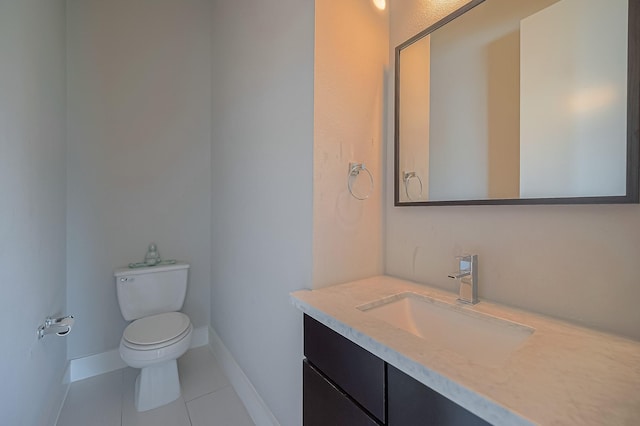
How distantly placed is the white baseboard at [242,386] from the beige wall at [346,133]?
2.86 ft

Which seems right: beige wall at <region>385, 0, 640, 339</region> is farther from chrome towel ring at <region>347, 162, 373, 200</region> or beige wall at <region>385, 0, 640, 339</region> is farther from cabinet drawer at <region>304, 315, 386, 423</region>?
cabinet drawer at <region>304, 315, 386, 423</region>

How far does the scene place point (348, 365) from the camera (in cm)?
75

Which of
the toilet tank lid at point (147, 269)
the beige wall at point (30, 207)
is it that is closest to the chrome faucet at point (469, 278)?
the beige wall at point (30, 207)

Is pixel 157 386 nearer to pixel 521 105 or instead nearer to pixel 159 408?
pixel 159 408

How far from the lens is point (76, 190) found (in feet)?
6.10

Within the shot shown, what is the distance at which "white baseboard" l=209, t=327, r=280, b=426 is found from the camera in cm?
140

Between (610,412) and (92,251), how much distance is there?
259 centimetres

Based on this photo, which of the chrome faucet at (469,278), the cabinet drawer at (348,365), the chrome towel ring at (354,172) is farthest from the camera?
the chrome towel ring at (354,172)

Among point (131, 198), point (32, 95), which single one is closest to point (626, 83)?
point (32, 95)

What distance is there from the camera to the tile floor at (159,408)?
59.1 inches

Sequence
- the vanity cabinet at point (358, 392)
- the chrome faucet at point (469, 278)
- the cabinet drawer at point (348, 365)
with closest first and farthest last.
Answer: the vanity cabinet at point (358, 392) < the cabinet drawer at point (348, 365) < the chrome faucet at point (469, 278)

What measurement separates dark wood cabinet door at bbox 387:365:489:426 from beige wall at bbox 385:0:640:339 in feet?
1.79

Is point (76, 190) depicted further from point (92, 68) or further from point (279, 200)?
point (279, 200)

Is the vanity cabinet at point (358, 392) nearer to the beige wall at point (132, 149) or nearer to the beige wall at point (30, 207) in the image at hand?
the beige wall at point (30, 207)
